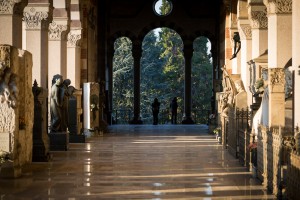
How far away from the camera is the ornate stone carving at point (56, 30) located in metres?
25.9

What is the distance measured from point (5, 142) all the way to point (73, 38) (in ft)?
51.1

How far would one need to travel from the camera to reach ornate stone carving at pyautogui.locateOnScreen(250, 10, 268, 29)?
888 inches

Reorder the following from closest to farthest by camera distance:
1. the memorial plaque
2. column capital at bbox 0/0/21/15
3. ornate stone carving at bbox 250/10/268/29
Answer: the memorial plaque
column capital at bbox 0/0/21/15
ornate stone carving at bbox 250/10/268/29

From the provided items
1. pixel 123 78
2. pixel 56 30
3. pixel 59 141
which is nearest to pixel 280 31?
pixel 59 141

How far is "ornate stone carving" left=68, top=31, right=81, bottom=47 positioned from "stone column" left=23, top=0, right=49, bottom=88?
7.46 m

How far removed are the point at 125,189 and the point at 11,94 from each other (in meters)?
3.29

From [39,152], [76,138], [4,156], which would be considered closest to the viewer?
[4,156]

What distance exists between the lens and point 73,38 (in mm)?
29406

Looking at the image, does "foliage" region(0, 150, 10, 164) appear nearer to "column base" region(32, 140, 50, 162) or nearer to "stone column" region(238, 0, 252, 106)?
"column base" region(32, 140, 50, 162)

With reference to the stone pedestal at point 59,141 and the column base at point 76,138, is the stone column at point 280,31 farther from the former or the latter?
the column base at point 76,138

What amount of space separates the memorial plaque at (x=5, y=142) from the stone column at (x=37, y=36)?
7.54m

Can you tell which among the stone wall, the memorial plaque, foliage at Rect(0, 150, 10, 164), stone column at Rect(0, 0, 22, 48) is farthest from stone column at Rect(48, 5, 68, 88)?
foliage at Rect(0, 150, 10, 164)

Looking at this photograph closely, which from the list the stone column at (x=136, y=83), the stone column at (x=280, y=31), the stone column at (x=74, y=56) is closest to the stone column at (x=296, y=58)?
the stone column at (x=280, y=31)

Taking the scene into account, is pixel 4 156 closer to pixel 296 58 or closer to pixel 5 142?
pixel 5 142
